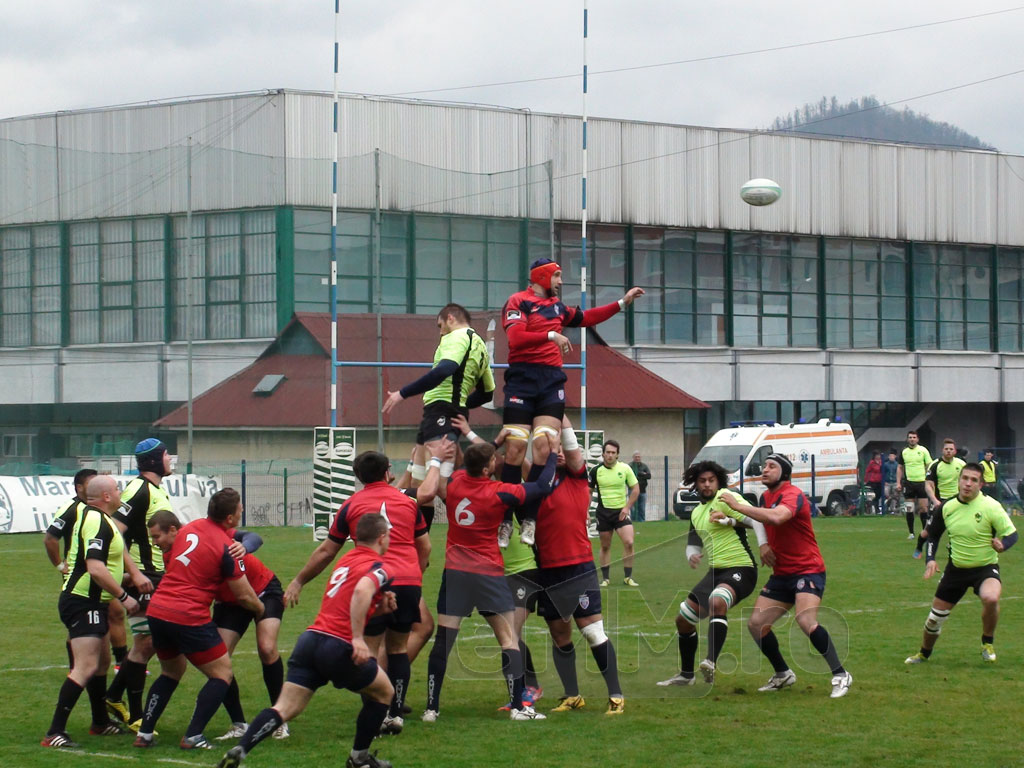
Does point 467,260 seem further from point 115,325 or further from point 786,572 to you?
point 786,572

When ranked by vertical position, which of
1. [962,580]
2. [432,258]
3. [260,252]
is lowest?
[962,580]

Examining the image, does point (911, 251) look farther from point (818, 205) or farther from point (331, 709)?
point (331, 709)

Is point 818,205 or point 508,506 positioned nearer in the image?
point 508,506

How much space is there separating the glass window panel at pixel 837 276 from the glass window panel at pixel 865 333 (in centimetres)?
138

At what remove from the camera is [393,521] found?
29.0ft

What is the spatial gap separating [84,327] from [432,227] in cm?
1295

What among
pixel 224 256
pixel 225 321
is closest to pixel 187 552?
pixel 225 321

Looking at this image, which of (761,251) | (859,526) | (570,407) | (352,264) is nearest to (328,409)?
(352,264)

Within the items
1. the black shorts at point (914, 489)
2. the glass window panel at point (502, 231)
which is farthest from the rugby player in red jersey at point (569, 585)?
the glass window panel at point (502, 231)

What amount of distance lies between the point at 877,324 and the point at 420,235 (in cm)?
2270

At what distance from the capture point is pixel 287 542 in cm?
2722

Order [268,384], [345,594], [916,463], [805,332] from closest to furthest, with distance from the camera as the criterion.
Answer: [345,594], [916,463], [268,384], [805,332]

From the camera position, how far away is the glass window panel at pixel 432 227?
32.1 metres

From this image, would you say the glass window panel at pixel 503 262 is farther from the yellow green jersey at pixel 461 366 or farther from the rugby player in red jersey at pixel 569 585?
the rugby player in red jersey at pixel 569 585
